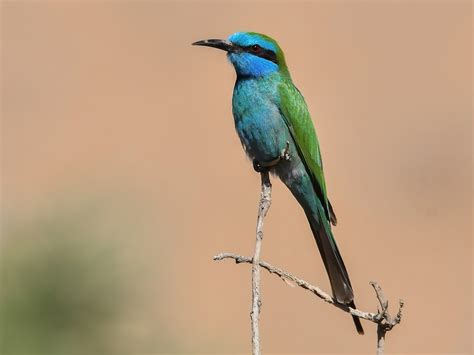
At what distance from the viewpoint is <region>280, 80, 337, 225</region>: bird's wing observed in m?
3.84

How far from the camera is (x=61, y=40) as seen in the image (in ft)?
39.4

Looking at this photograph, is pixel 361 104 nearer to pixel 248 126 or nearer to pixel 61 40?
pixel 61 40

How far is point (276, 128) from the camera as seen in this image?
12.6ft

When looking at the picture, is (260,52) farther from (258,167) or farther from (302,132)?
(258,167)

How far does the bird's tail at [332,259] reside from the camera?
131 inches

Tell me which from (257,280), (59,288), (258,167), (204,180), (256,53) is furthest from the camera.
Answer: (204,180)

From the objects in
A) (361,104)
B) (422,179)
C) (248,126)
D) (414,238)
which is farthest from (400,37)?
(248,126)

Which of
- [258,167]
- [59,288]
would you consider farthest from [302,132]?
[59,288]

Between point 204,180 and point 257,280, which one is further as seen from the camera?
point 204,180

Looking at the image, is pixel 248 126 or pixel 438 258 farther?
pixel 438 258

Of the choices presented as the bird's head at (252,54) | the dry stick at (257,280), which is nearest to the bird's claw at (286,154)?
the bird's head at (252,54)

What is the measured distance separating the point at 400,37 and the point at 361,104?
2.01 meters

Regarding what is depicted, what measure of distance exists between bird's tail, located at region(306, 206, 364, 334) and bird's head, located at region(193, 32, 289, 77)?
66 centimetres

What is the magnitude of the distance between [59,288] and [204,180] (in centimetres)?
421
